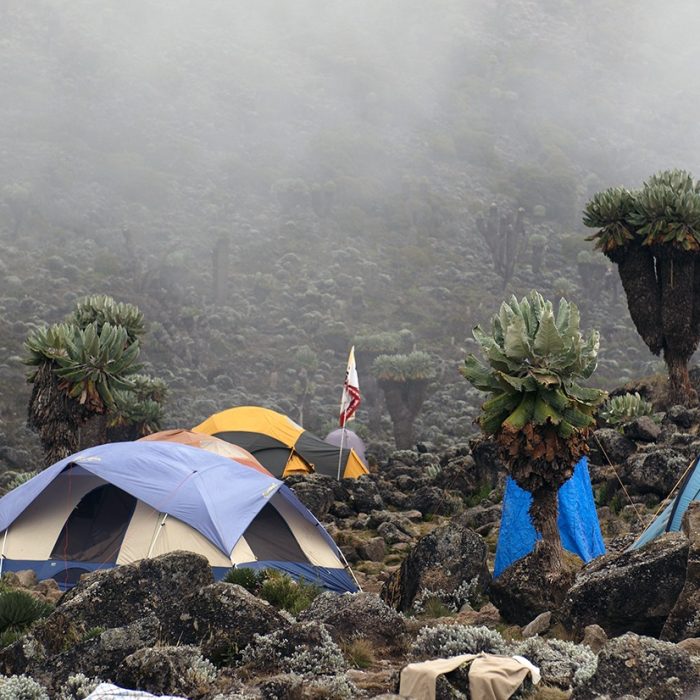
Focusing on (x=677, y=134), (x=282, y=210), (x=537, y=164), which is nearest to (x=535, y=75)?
(x=677, y=134)

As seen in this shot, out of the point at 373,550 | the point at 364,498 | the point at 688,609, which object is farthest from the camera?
the point at 364,498

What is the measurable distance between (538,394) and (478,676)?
609 centimetres

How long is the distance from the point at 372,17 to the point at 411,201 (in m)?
55.5

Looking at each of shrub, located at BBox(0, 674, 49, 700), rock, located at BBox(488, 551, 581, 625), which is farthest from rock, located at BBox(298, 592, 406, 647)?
shrub, located at BBox(0, 674, 49, 700)

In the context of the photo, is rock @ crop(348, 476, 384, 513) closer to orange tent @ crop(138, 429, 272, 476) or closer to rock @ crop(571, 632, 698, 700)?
orange tent @ crop(138, 429, 272, 476)

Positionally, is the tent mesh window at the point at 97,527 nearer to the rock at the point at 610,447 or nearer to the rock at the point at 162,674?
the rock at the point at 162,674

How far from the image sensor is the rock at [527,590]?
1047 cm

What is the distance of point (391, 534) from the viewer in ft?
59.5

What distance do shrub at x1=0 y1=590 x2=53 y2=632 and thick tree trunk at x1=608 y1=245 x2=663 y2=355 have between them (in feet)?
54.8

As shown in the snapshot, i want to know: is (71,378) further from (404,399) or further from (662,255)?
(404,399)

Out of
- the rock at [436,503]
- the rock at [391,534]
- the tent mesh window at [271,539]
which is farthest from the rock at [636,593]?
→ the rock at [436,503]

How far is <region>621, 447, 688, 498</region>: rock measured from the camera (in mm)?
17484

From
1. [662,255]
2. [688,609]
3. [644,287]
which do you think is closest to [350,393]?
[644,287]

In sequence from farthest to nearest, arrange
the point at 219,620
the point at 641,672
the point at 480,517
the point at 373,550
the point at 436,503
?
the point at 436,503
the point at 480,517
the point at 373,550
the point at 219,620
the point at 641,672
